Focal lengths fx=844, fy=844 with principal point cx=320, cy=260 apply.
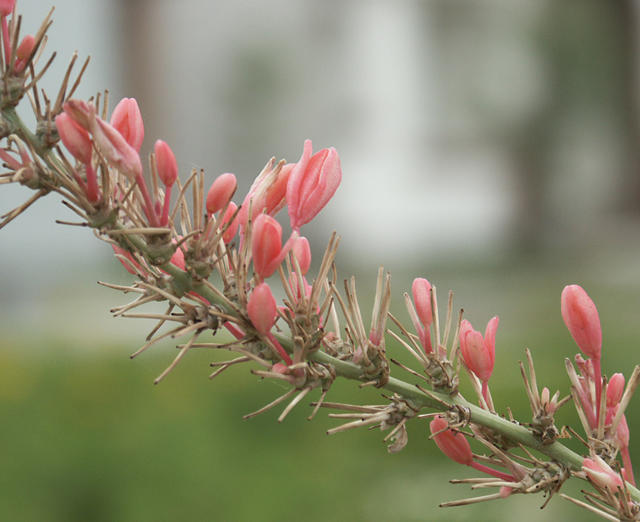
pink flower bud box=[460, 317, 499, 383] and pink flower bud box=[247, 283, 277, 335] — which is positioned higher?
pink flower bud box=[247, 283, 277, 335]

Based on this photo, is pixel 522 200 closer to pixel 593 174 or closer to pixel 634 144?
pixel 593 174

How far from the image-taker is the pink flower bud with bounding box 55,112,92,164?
0.21m

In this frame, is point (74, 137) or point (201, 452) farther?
point (201, 452)

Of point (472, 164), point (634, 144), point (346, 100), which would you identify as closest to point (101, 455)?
point (346, 100)

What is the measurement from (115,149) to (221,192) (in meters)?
0.04

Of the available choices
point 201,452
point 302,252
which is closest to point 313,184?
point 302,252

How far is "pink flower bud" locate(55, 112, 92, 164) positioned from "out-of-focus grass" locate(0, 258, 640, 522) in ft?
3.26

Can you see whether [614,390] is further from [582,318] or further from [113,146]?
[113,146]

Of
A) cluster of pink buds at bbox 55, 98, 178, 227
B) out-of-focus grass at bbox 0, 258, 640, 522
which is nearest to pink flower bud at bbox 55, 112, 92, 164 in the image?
cluster of pink buds at bbox 55, 98, 178, 227

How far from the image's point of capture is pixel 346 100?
4.31 m

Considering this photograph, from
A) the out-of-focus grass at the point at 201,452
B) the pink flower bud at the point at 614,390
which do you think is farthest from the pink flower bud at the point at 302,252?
the out-of-focus grass at the point at 201,452

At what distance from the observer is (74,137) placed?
8.4 inches

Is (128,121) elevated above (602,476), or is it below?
above

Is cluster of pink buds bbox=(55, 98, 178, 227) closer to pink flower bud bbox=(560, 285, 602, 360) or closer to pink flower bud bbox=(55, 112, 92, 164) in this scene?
pink flower bud bbox=(55, 112, 92, 164)
